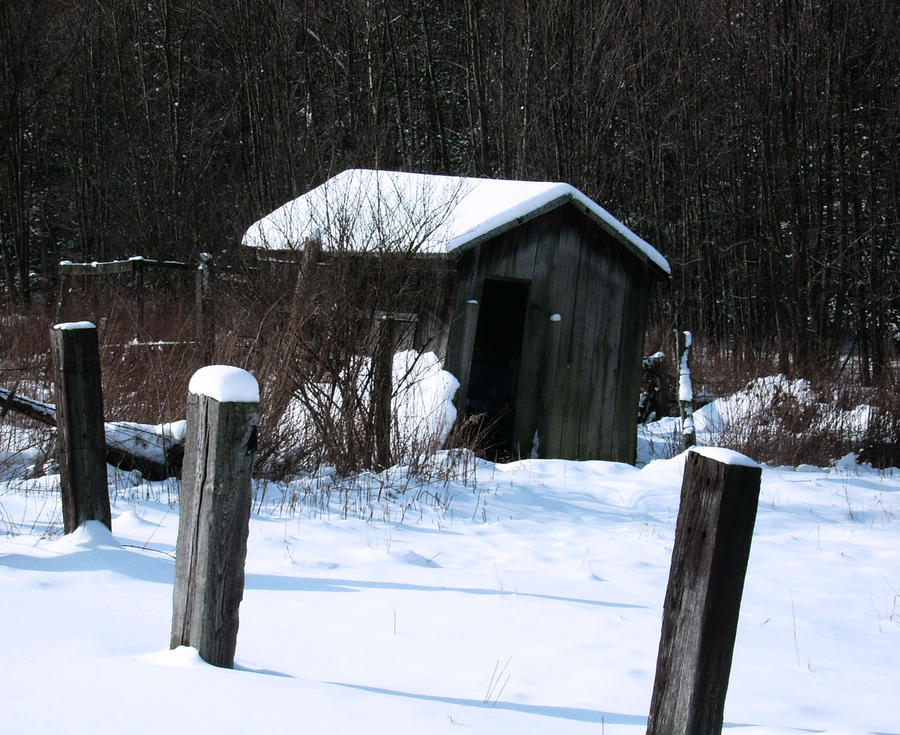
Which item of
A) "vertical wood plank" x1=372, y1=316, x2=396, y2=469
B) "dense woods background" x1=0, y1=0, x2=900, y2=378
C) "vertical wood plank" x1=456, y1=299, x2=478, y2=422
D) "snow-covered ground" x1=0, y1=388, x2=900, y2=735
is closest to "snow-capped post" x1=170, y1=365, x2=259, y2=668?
"snow-covered ground" x1=0, y1=388, x2=900, y2=735

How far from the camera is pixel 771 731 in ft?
10.2

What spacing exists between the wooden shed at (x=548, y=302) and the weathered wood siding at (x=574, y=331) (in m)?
0.01

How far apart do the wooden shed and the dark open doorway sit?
0.10 m

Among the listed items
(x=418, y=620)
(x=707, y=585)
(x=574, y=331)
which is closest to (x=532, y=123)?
(x=574, y=331)

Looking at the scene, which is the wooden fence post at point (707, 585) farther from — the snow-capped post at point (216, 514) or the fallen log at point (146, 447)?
the fallen log at point (146, 447)

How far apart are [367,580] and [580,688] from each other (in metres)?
1.56

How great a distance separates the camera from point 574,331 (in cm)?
1119

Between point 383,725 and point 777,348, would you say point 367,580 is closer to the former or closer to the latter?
point 383,725

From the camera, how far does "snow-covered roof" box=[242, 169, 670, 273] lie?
8031 mm

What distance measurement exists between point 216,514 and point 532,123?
18132 mm

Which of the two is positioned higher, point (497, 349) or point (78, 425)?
point (497, 349)

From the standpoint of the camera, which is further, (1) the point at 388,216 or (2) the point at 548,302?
(2) the point at 548,302

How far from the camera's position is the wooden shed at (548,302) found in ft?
32.7

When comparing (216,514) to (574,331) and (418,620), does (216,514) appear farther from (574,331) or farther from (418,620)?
(574,331)
